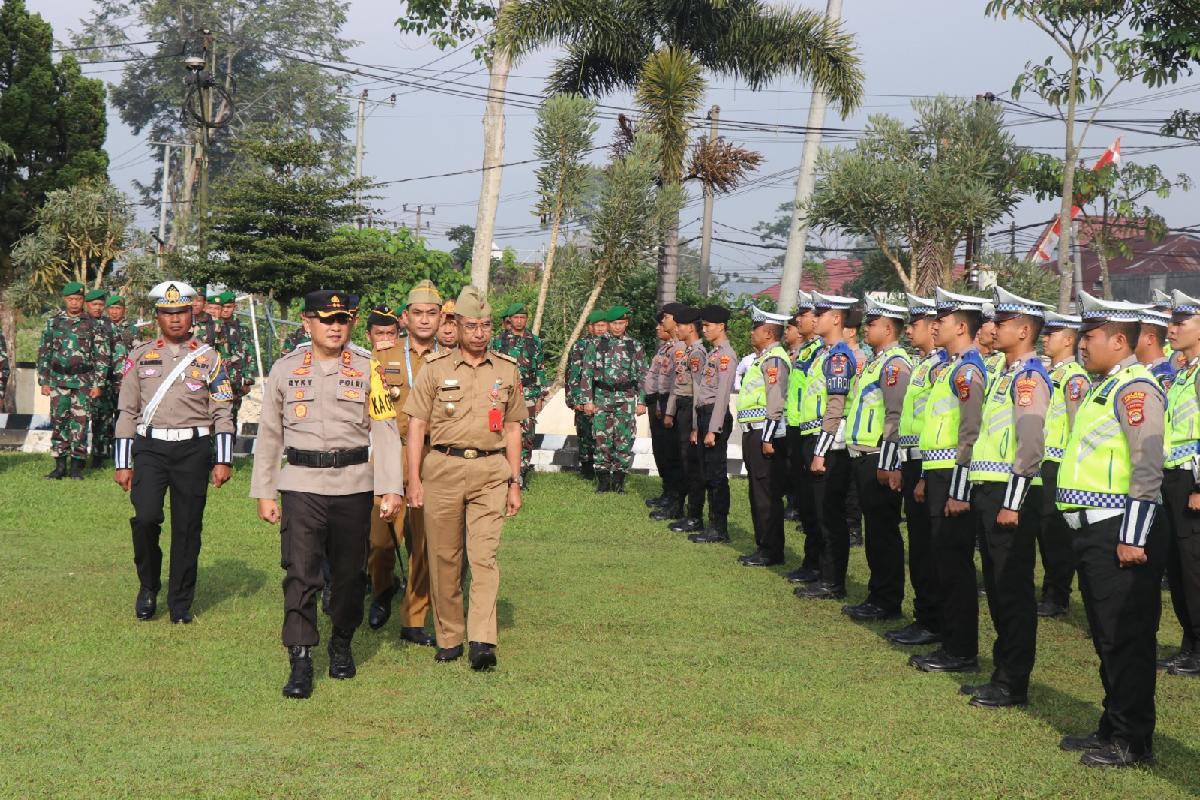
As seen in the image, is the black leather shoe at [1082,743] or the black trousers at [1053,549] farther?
the black trousers at [1053,549]

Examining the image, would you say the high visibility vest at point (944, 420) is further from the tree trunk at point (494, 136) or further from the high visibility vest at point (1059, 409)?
the tree trunk at point (494, 136)

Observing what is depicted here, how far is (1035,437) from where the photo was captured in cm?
646

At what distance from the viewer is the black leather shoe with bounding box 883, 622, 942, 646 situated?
26.4 feet

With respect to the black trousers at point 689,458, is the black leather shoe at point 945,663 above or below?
below

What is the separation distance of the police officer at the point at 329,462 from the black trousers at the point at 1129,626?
3.59 m

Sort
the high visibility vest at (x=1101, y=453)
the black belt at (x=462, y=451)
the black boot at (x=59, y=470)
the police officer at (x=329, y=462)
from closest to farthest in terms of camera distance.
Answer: the high visibility vest at (x=1101, y=453) < the police officer at (x=329, y=462) < the black belt at (x=462, y=451) < the black boot at (x=59, y=470)

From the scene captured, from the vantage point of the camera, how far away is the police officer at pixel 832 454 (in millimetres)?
9336

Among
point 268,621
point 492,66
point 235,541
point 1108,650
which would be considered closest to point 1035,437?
point 1108,650

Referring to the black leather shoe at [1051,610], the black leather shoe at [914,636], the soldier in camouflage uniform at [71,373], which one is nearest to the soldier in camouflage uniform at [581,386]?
the soldier in camouflage uniform at [71,373]

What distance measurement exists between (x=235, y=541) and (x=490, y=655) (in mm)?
4814

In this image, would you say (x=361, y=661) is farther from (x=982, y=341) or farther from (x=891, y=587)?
(x=982, y=341)

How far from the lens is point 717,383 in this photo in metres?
12.0

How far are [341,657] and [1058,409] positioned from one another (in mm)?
4316

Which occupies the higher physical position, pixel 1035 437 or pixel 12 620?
pixel 1035 437
